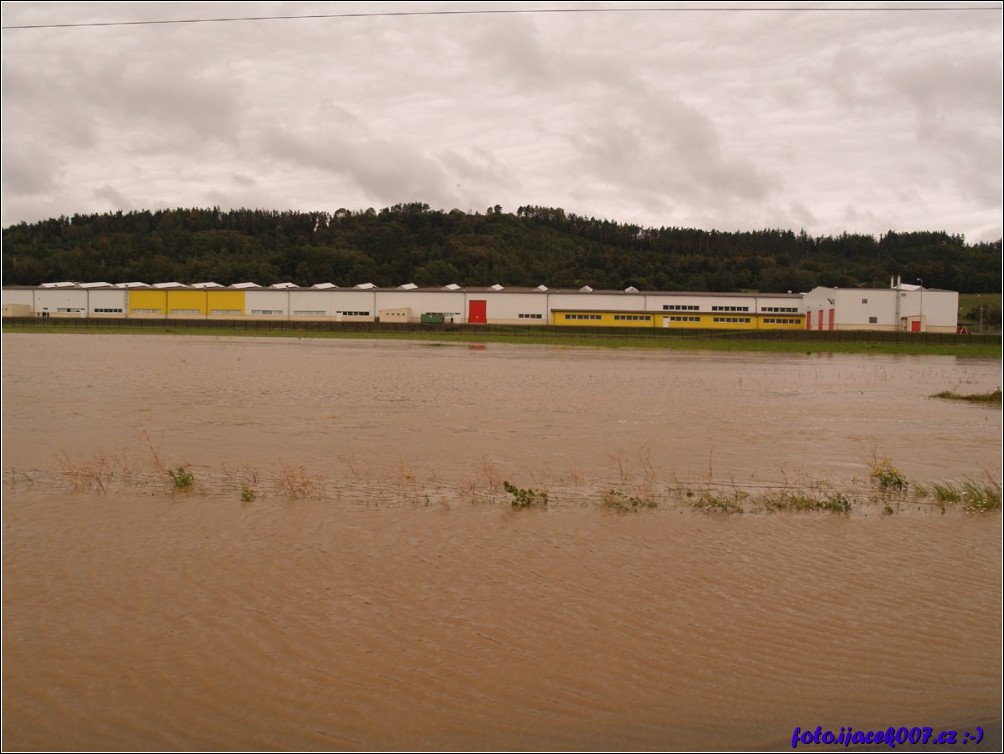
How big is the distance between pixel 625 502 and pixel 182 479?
5.91 m

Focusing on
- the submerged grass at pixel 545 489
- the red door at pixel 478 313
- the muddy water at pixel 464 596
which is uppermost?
the red door at pixel 478 313

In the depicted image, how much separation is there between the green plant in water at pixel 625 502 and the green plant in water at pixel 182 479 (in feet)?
18.2

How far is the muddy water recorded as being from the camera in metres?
5.65

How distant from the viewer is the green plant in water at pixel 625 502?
11078 mm

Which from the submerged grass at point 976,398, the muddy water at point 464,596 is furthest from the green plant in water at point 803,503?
the submerged grass at point 976,398

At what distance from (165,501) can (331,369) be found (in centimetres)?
2357

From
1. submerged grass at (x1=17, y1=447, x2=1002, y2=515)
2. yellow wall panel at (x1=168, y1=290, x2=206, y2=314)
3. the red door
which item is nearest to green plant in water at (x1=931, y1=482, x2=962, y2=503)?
submerged grass at (x1=17, y1=447, x2=1002, y2=515)

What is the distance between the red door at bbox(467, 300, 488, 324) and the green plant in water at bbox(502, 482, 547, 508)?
3051 inches

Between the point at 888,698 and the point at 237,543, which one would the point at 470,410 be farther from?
the point at 888,698

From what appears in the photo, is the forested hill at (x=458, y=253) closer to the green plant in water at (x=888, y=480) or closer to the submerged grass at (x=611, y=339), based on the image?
the submerged grass at (x=611, y=339)

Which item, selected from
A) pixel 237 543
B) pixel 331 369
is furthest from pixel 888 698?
pixel 331 369

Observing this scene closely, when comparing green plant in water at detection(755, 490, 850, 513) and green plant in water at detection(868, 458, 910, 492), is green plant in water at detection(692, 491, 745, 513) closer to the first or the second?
green plant in water at detection(755, 490, 850, 513)

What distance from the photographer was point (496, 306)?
89062 mm

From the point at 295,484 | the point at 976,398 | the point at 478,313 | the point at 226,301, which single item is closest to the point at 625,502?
the point at 295,484
